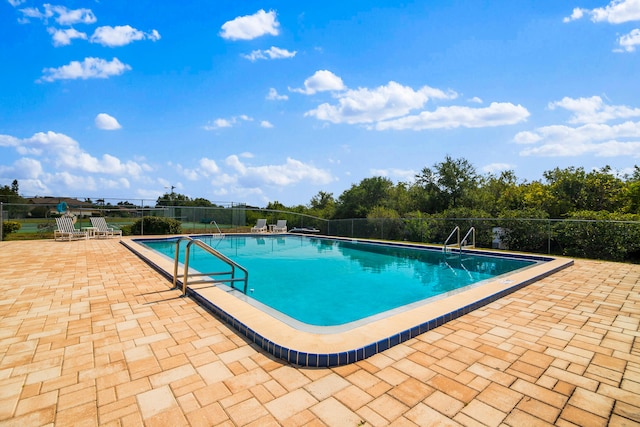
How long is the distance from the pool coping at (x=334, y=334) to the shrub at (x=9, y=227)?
425 inches

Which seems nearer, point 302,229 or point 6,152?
point 6,152

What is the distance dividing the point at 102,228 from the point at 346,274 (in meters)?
9.76

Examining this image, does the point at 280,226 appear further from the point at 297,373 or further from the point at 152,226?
the point at 297,373

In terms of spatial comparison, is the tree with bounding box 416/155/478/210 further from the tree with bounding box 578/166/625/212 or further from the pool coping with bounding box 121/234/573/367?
the pool coping with bounding box 121/234/573/367

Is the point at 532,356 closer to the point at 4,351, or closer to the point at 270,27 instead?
the point at 4,351

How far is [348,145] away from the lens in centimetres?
1947

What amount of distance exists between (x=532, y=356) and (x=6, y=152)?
23.1 metres

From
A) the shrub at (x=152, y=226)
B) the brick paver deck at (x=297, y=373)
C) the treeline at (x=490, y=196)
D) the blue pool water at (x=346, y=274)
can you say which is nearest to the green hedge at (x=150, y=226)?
the shrub at (x=152, y=226)

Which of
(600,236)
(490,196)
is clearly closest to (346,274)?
(600,236)

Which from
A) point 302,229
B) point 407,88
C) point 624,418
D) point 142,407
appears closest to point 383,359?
point 624,418

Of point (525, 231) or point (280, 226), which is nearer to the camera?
point (525, 231)

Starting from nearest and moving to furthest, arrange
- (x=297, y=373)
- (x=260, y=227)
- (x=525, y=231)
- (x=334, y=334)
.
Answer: (x=297, y=373)
(x=334, y=334)
(x=525, y=231)
(x=260, y=227)

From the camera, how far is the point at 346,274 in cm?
734

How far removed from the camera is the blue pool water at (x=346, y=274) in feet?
16.7
